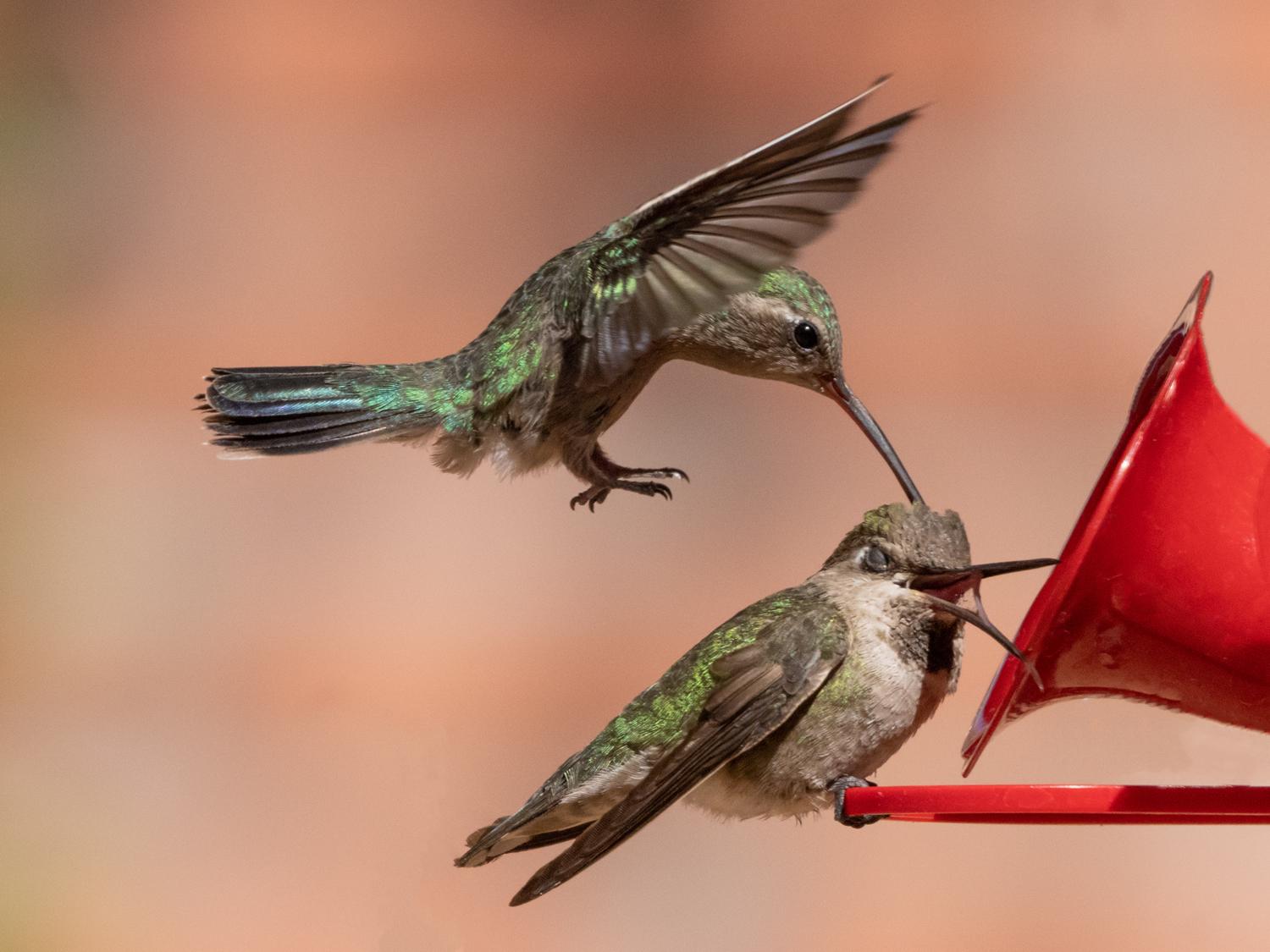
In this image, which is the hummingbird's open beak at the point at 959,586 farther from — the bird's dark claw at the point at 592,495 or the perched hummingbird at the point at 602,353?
the bird's dark claw at the point at 592,495

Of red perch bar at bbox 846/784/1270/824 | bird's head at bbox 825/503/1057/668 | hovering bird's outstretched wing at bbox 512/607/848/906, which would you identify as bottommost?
red perch bar at bbox 846/784/1270/824

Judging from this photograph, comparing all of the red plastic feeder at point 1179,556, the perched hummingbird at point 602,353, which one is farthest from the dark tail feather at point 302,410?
the red plastic feeder at point 1179,556

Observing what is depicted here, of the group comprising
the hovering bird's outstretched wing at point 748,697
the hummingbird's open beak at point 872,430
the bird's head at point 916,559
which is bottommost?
the hovering bird's outstretched wing at point 748,697

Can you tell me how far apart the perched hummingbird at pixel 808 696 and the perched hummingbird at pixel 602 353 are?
0.43 ft

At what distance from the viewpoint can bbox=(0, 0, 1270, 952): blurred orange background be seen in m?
4.29

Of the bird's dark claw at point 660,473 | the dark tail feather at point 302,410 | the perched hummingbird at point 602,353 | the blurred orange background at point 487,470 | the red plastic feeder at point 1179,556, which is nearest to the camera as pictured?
the red plastic feeder at point 1179,556

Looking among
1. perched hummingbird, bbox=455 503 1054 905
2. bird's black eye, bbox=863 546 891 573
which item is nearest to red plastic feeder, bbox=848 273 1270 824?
perched hummingbird, bbox=455 503 1054 905

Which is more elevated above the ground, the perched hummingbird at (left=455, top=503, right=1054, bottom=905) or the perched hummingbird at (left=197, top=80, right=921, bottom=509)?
the perched hummingbird at (left=197, top=80, right=921, bottom=509)

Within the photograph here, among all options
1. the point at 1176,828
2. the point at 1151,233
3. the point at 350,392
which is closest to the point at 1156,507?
the point at 350,392

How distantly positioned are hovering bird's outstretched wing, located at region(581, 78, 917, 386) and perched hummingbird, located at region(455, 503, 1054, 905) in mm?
472

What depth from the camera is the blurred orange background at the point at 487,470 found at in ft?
14.1

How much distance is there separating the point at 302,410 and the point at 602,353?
1.66 ft

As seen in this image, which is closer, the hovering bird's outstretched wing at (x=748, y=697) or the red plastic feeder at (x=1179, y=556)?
the red plastic feeder at (x=1179, y=556)

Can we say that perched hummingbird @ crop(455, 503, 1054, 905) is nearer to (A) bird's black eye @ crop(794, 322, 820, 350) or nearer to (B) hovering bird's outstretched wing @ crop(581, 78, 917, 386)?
(A) bird's black eye @ crop(794, 322, 820, 350)
